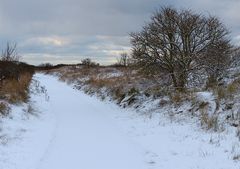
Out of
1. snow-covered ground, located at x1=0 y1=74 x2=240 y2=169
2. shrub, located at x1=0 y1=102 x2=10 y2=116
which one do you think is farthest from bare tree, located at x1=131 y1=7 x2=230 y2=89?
shrub, located at x1=0 y1=102 x2=10 y2=116

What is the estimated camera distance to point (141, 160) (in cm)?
853

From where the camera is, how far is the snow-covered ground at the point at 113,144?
26.9 ft

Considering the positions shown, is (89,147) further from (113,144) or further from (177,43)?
(177,43)

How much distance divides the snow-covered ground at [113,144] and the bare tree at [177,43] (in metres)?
3.21

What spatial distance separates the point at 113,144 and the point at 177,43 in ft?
25.3

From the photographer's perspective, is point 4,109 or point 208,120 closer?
point 208,120

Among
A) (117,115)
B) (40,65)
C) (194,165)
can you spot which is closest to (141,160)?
(194,165)

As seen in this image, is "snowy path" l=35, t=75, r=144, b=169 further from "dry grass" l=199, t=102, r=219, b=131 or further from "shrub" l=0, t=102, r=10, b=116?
"dry grass" l=199, t=102, r=219, b=131

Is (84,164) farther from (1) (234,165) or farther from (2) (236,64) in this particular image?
(2) (236,64)

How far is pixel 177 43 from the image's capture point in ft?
54.3

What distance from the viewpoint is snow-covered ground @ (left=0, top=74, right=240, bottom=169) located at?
8203mm

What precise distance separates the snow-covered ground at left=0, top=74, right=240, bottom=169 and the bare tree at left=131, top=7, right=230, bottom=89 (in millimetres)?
3206

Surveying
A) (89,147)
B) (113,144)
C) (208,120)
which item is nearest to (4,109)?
(89,147)

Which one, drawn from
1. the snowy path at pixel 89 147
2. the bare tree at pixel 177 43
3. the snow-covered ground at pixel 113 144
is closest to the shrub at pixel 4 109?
the snow-covered ground at pixel 113 144
